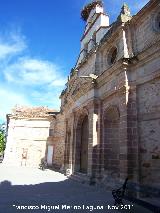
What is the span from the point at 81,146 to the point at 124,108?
5450 millimetres

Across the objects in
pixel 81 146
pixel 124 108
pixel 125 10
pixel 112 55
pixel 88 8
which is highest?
pixel 88 8

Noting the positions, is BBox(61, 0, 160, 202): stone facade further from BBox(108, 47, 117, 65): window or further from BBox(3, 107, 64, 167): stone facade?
BBox(3, 107, 64, 167): stone facade

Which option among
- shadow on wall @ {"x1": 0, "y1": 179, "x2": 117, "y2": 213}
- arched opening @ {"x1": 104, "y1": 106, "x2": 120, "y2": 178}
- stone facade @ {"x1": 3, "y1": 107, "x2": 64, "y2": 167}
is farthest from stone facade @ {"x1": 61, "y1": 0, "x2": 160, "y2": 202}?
stone facade @ {"x1": 3, "y1": 107, "x2": 64, "y2": 167}

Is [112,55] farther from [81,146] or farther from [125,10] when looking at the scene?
[81,146]

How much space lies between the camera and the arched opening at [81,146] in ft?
43.0

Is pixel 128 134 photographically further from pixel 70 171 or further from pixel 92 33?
pixel 92 33

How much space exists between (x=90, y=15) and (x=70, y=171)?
42.3ft

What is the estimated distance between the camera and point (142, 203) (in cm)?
579

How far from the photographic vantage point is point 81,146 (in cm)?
1373

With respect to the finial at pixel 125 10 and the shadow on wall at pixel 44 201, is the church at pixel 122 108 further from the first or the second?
the shadow on wall at pixel 44 201

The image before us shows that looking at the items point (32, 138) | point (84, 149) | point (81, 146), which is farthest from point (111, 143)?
point (32, 138)

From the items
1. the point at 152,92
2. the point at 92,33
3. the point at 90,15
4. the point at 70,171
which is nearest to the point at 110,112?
the point at 152,92

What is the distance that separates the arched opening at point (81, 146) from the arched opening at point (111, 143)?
2.43m

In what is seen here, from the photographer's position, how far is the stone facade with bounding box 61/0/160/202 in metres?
8.29
